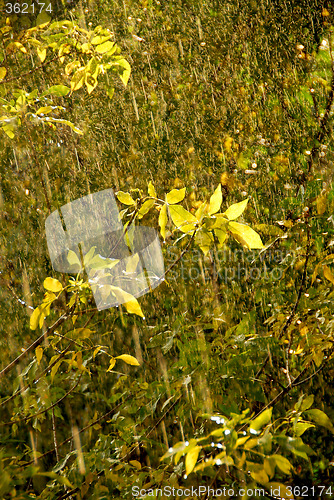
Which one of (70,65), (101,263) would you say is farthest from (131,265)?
(70,65)

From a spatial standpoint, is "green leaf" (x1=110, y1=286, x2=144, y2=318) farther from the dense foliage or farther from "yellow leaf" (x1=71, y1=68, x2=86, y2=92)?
"yellow leaf" (x1=71, y1=68, x2=86, y2=92)

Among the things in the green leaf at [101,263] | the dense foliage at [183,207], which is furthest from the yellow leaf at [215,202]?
the dense foliage at [183,207]

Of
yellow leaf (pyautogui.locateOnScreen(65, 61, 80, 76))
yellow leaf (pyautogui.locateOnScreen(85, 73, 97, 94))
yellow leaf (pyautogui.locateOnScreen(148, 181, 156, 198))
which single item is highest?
yellow leaf (pyautogui.locateOnScreen(65, 61, 80, 76))

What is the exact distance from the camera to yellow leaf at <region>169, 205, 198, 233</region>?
0.93m

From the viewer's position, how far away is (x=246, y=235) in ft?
2.75

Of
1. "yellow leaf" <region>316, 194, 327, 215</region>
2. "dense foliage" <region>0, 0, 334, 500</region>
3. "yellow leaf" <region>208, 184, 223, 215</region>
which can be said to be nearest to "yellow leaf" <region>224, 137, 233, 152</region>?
"dense foliage" <region>0, 0, 334, 500</region>

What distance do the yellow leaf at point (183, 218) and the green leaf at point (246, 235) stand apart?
10 centimetres

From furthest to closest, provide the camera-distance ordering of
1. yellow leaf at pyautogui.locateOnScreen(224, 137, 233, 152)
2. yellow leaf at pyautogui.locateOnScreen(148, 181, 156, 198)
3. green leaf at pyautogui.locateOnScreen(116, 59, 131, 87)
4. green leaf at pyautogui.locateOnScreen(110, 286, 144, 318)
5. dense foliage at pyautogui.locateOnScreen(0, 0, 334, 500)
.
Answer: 1. yellow leaf at pyautogui.locateOnScreen(224, 137, 233, 152)
2. dense foliage at pyautogui.locateOnScreen(0, 0, 334, 500)
3. green leaf at pyautogui.locateOnScreen(116, 59, 131, 87)
4. yellow leaf at pyautogui.locateOnScreen(148, 181, 156, 198)
5. green leaf at pyautogui.locateOnScreen(110, 286, 144, 318)

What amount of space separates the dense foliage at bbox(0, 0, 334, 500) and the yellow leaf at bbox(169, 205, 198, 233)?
0.52 metres

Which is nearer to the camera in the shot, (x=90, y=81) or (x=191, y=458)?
(x=191, y=458)

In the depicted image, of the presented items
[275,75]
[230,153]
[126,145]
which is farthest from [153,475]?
[275,75]

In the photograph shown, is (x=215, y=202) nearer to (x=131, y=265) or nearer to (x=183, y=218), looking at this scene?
(x=183, y=218)

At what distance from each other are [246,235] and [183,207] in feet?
2.80

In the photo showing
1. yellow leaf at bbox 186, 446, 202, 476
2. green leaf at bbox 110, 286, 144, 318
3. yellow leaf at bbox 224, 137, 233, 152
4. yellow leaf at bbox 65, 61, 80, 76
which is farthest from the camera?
yellow leaf at bbox 224, 137, 233, 152
